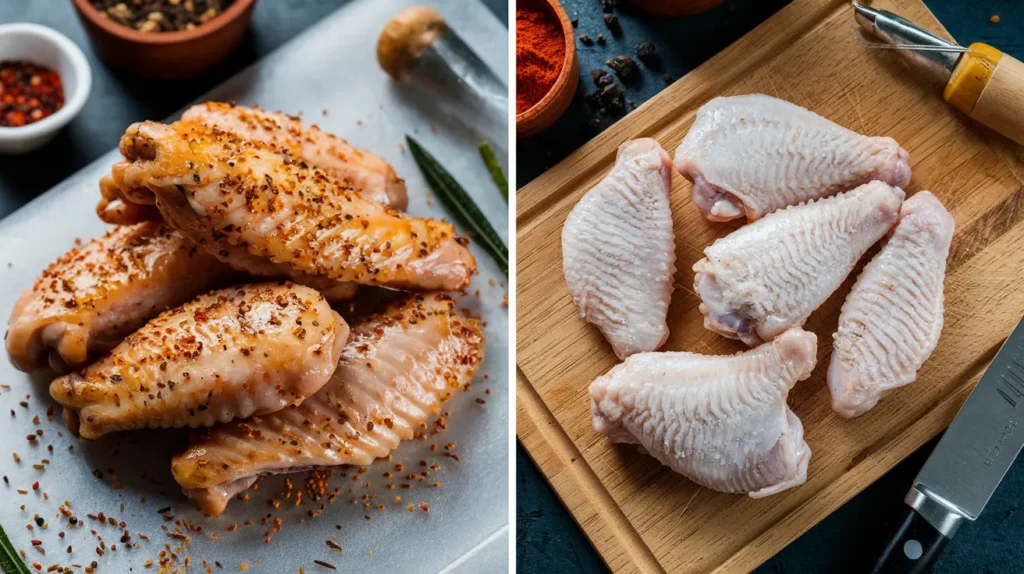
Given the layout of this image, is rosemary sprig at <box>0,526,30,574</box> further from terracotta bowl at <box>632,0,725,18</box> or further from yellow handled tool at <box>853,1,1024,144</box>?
yellow handled tool at <box>853,1,1024,144</box>

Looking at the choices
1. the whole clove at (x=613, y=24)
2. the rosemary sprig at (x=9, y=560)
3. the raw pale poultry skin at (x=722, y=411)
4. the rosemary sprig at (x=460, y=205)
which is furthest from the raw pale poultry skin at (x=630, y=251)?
the rosemary sprig at (x=9, y=560)

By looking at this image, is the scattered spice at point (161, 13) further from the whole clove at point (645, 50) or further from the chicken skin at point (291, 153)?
the whole clove at point (645, 50)

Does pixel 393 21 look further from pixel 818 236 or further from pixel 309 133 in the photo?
pixel 818 236

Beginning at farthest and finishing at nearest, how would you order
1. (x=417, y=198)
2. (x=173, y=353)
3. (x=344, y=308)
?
(x=417, y=198), (x=344, y=308), (x=173, y=353)

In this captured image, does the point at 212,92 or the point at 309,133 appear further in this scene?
the point at 212,92

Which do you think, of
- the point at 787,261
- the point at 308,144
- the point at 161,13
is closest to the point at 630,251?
the point at 787,261

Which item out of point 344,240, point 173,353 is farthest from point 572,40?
point 173,353
